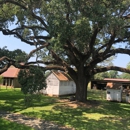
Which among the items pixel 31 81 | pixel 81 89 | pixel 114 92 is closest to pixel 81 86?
pixel 81 89

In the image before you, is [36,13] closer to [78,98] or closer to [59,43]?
[59,43]

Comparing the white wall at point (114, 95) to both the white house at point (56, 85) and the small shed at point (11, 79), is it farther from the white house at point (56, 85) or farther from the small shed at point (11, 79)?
the small shed at point (11, 79)

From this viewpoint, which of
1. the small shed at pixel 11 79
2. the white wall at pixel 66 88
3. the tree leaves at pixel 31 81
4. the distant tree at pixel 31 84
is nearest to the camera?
the distant tree at pixel 31 84

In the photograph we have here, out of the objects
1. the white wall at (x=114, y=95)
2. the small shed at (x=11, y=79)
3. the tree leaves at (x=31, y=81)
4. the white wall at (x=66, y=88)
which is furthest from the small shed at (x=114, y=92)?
A: the small shed at (x=11, y=79)

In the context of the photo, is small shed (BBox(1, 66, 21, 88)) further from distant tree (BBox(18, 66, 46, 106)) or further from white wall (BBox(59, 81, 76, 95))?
distant tree (BBox(18, 66, 46, 106))

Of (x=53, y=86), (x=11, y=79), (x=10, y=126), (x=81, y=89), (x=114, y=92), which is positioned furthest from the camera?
(x=11, y=79)

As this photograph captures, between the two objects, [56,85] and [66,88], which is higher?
[56,85]

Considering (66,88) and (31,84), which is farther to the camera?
(66,88)

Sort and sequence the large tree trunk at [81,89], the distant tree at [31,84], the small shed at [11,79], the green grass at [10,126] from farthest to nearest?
the small shed at [11,79], the large tree trunk at [81,89], the distant tree at [31,84], the green grass at [10,126]

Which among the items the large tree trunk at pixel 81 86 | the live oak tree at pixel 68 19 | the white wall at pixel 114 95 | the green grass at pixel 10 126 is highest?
the live oak tree at pixel 68 19

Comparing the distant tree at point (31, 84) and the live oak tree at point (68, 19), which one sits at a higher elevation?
the live oak tree at point (68, 19)

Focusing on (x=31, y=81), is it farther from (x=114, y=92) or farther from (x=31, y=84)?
(x=114, y=92)

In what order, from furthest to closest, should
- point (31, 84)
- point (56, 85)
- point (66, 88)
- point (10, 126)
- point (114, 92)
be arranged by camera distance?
1. point (66, 88)
2. point (56, 85)
3. point (114, 92)
4. point (31, 84)
5. point (10, 126)

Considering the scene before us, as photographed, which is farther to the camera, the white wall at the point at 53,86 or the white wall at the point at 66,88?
the white wall at the point at 66,88
